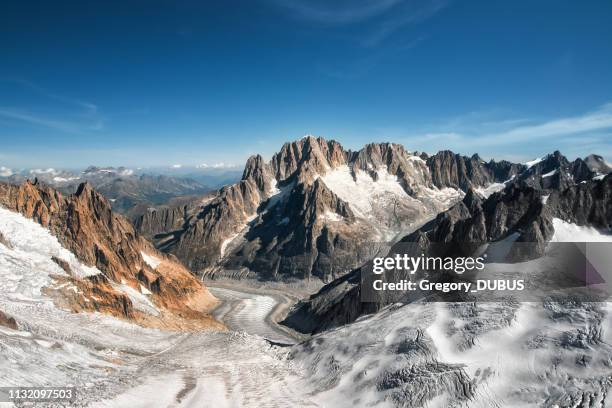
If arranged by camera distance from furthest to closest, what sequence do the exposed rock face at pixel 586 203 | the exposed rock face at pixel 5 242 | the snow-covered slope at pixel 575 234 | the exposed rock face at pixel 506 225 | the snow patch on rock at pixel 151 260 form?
the snow patch on rock at pixel 151 260 → the exposed rock face at pixel 5 242 → the exposed rock face at pixel 586 203 → the exposed rock face at pixel 506 225 → the snow-covered slope at pixel 575 234

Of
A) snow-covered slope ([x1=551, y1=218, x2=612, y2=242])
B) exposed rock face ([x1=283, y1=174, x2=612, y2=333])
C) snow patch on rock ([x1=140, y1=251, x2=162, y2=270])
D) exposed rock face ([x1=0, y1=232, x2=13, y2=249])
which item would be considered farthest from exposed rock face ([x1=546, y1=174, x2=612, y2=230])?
snow patch on rock ([x1=140, y1=251, x2=162, y2=270])

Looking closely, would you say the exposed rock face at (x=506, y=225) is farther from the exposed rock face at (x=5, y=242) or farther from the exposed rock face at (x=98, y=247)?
the exposed rock face at (x=5, y=242)

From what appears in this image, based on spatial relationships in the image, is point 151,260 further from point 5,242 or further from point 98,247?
point 5,242

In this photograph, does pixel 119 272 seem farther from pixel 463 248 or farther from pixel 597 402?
pixel 597 402

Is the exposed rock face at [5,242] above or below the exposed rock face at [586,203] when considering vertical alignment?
below

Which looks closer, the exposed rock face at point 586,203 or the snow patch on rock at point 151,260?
the exposed rock face at point 586,203

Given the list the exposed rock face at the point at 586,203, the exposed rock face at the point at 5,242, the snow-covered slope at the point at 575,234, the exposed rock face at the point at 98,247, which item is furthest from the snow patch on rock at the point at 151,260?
the exposed rock face at the point at 586,203

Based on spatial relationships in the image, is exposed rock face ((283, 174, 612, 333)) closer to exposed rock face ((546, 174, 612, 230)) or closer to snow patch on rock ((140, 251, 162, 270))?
exposed rock face ((546, 174, 612, 230))

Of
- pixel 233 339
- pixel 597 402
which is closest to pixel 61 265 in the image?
pixel 233 339

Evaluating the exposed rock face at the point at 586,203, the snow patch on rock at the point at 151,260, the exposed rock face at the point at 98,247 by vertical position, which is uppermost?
the exposed rock face at the point at 586,203
